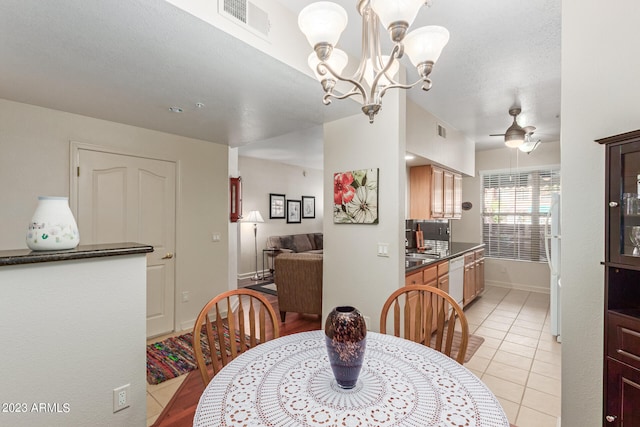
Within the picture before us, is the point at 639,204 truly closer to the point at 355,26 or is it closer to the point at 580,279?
the point at 580,279

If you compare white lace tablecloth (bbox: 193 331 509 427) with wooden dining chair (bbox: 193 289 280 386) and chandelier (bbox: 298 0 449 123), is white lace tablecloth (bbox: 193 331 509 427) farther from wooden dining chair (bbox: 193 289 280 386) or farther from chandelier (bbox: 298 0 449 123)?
chandelier (bbox: 298 0 449 123)

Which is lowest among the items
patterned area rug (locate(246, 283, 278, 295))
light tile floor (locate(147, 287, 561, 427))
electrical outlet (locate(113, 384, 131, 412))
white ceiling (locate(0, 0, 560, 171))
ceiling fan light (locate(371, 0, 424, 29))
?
light tile floor (locate(147, 287, 561, 427))

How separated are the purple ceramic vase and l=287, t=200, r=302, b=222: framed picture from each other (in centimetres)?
637

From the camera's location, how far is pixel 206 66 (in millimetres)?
1891

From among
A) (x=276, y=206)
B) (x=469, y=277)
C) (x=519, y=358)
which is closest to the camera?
(x=519, y=358)

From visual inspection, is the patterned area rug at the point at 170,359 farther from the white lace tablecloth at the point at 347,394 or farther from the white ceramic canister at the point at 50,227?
the white lace tablecloth at the point at 347,394

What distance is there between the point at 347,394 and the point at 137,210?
3.19 m

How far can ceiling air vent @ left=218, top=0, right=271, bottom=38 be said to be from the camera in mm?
1547

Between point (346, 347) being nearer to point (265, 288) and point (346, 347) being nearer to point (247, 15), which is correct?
point (247, 15)

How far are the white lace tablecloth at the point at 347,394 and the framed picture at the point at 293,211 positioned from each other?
20.0 ft

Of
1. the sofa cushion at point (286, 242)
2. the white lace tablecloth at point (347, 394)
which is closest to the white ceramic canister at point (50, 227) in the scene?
the white lace tablecloth at point (347, 394)

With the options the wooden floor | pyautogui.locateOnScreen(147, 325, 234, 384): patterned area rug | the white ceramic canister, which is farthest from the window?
the white ceramic canister

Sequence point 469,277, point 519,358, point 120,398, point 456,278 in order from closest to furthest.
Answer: point 120,398 → point 519,358 → point 456,278 → point 469,277

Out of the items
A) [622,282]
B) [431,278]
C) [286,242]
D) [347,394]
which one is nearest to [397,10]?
[347,394]
